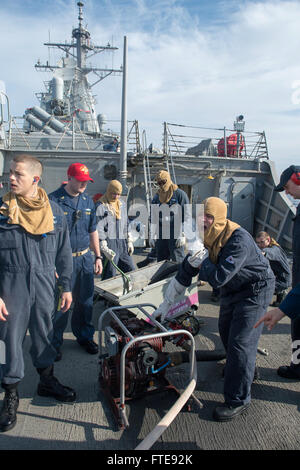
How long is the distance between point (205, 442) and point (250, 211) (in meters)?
8.02

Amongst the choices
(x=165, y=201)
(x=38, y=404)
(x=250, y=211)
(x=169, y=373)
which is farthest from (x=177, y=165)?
(x=38, y=404)

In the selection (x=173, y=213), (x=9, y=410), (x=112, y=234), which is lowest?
(x=9, y=410)

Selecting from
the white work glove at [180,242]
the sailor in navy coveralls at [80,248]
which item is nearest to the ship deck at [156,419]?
the sailor in navy coveralls at [80,248]

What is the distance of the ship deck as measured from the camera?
218cm

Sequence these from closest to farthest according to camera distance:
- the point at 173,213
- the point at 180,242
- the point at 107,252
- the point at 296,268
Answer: the point at 296,268
the point at 107,252
the point at 180,242
the point at 173,213

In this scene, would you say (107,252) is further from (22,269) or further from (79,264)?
(22,269)

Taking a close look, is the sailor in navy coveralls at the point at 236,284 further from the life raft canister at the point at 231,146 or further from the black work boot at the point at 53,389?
the life raft canister at the point at 231,146

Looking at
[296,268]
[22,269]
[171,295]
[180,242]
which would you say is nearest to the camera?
[22,269]

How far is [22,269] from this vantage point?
225cm

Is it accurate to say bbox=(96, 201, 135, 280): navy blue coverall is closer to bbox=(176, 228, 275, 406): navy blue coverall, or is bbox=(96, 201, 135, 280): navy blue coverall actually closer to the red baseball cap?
the red baseball cap

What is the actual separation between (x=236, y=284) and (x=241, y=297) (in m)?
0.13

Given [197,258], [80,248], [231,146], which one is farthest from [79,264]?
[231,146]

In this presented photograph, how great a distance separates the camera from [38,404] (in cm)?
258

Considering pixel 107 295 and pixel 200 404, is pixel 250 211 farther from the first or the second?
pixel 200 404
